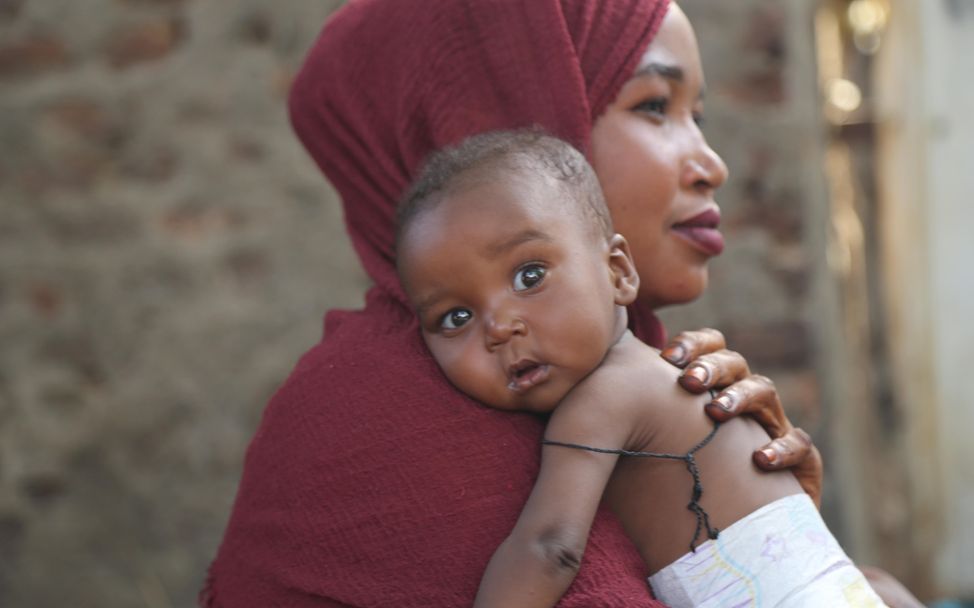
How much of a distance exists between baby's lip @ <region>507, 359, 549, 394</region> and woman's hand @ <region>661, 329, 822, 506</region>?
22 centimetres

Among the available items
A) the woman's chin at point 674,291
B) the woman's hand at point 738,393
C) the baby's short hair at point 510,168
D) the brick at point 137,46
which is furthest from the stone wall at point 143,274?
the woman's hand at point 738,393

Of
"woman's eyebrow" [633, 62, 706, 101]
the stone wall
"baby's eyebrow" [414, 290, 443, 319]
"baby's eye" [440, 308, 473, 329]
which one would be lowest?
the stone wall

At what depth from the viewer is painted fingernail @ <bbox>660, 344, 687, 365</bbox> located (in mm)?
1749

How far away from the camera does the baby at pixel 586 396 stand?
1.59 m

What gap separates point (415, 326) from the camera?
1.82m

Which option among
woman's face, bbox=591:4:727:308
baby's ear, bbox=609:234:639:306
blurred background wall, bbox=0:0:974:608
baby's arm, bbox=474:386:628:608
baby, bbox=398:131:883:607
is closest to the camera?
baby's arm, bbox=474:386:628:608

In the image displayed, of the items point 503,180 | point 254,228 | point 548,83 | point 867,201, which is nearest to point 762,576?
point 503,180

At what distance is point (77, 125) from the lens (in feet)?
11.8

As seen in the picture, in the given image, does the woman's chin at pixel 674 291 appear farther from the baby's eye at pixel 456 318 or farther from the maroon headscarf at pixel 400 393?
the baby's eye at pixel 456 318

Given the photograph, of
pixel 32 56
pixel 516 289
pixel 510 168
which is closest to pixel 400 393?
pixel 516 289

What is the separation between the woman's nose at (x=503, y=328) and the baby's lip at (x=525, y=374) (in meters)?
0.04

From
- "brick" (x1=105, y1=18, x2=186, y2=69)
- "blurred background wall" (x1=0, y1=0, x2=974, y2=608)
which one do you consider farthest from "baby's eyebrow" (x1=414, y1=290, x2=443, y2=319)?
"brick" (x1=105, y1=18, x2=186, y2=69)

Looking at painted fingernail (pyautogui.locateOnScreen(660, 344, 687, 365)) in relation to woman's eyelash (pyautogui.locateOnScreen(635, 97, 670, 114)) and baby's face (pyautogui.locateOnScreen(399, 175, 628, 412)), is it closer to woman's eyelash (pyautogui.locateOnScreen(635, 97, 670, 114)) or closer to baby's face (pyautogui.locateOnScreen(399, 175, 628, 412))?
baby's face (pyautogui.locateOnScreen(399, 175, 628, 412))

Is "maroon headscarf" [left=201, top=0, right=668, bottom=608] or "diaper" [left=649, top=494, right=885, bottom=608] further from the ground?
"maroon headscarf" [left=201, top=0, right=668, bottom=608]
